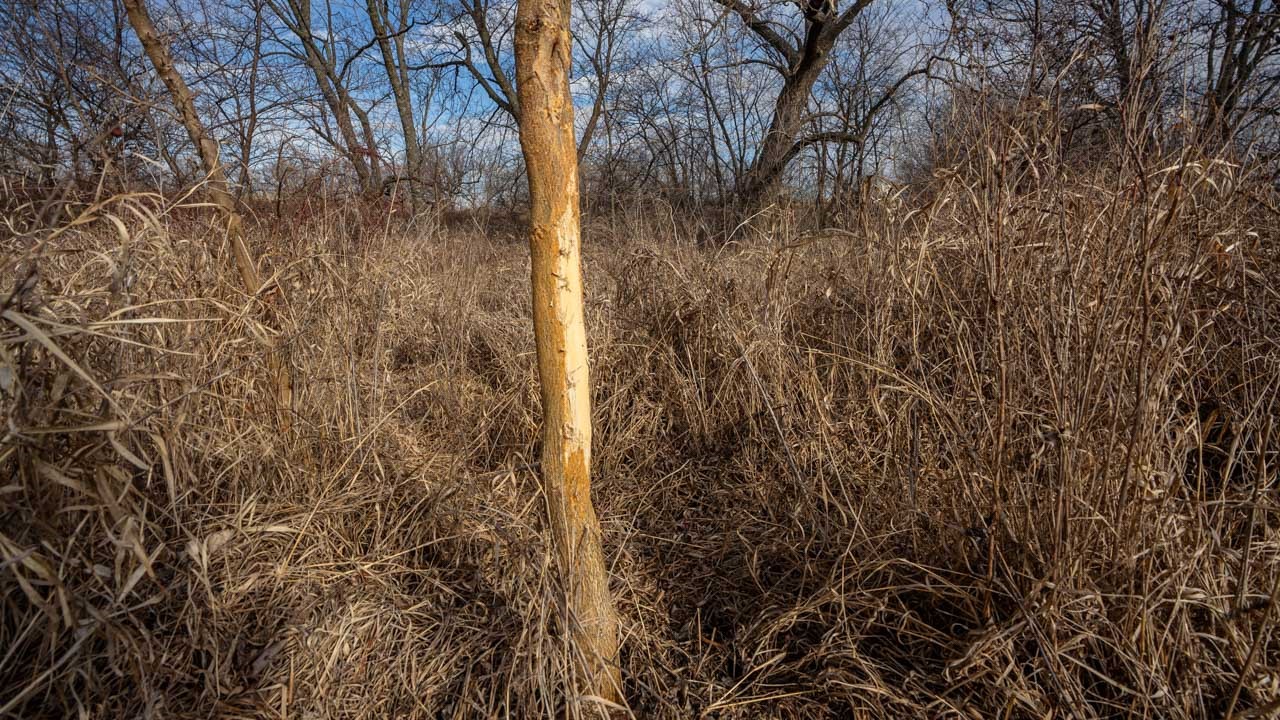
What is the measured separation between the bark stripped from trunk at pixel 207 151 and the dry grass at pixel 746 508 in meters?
0.09

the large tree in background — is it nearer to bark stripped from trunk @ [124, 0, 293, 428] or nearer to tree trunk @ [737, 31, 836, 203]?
tree trunk @ [737, 31, 836, 203]

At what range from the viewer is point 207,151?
231 cm

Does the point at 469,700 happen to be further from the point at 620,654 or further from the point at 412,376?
the point at 412,376

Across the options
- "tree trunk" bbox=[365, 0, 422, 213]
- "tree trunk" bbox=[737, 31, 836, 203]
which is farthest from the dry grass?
"tree trunk" bbox=[365, 0, 422, 213]

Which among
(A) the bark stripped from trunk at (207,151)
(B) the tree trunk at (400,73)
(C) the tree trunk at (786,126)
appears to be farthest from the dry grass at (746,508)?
(B) the tree trunk at (400,73)

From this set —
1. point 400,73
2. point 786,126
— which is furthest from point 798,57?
point 400,73

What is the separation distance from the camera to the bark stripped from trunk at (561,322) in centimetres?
127

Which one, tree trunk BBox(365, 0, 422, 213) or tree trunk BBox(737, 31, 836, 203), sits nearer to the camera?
tree trunk BBox(737, 31, 836, 203)

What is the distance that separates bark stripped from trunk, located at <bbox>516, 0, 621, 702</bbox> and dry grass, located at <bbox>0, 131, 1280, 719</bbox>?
0.10m

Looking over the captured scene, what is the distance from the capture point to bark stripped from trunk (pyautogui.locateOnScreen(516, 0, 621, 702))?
4.18 ft

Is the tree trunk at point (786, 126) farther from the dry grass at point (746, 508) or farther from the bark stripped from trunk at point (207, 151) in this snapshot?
the bark stripped from trunk at point (207, 151)

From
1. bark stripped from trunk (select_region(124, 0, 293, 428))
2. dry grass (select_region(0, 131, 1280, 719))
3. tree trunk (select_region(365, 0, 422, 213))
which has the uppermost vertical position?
tree trunk (select_region(365, 0, 422, 213))

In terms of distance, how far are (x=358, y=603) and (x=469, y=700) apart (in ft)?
1.43

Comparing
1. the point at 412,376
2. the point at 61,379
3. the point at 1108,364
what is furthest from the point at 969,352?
the point at 412,376
